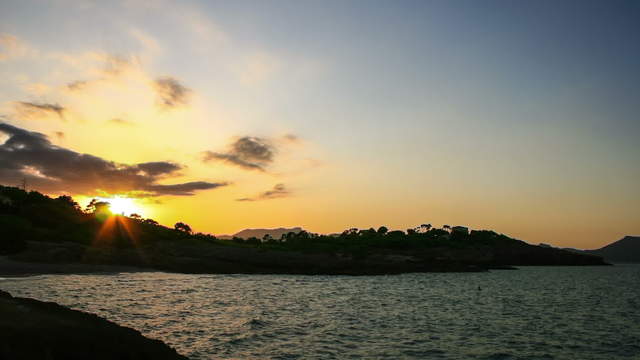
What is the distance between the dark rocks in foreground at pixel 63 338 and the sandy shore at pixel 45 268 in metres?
65.0

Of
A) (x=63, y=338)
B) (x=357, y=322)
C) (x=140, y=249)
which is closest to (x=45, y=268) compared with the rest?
(x=140, y=249)

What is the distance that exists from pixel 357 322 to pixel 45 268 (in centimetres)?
6599

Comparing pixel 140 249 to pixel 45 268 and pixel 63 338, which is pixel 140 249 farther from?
pixel 63 338

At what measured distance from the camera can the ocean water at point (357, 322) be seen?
28266 millimetres

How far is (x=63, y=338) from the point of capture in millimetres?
14438

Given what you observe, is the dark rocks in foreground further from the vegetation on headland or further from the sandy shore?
the vegetation on headland

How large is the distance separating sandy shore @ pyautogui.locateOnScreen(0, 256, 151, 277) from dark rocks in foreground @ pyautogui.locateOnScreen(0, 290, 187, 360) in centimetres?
6500

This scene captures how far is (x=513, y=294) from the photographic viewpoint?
7000 cm

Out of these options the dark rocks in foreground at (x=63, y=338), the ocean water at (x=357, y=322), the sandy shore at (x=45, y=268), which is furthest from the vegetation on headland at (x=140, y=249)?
the dark rocks in foreground at (x=63, y=338)

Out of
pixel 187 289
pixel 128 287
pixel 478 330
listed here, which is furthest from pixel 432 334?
pixel 128 287

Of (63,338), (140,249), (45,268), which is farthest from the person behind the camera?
(140,249)

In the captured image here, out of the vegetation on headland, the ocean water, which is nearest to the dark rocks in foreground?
the ocean water

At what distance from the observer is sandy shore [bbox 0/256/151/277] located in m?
71.5

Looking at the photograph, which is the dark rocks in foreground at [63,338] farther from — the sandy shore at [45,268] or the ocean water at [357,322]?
the sandy shore at [45,268]
